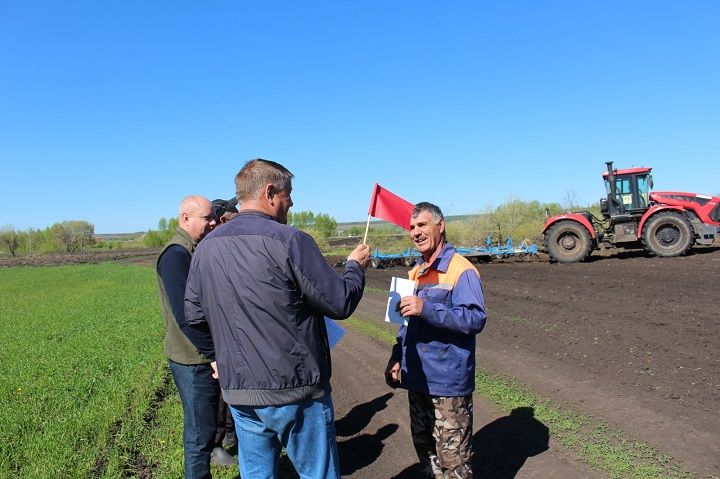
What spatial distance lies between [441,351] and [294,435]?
114 centimetres

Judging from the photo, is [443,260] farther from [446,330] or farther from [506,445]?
[506,445]

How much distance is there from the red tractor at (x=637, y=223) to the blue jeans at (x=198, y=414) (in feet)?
54.2

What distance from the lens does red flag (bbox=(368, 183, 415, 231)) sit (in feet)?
12.3

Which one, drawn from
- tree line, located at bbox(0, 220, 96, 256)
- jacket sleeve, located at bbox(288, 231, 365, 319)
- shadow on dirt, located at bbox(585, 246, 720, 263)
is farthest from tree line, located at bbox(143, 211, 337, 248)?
jacket sleeve, located at bbox(288, 231, 365, 319)

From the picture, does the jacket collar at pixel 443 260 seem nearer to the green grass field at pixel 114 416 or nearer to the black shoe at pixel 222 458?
the green grass field at pixel 114 416

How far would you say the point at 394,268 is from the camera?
2323 centimetres

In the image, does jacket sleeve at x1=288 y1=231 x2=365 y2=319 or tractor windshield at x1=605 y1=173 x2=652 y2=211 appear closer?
jacket sleeve at x1=288 y1=231 x2=365 y2=319

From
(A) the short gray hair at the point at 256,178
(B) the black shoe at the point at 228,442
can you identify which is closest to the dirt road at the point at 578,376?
(B) the black shoe at the point at 228,442

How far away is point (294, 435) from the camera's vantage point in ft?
7.26

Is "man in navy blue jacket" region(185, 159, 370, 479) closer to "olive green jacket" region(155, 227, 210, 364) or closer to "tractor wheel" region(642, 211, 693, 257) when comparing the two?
"olive green jacket" region(155, 227, 210, 364)

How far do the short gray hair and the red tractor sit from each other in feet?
55.2

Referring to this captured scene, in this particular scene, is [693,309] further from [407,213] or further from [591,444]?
[407,213]

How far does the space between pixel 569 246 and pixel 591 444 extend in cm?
1487

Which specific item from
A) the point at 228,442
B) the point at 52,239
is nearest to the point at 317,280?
the point at 228,442
